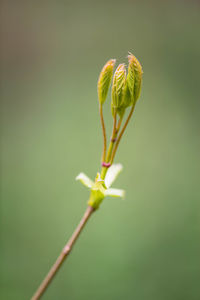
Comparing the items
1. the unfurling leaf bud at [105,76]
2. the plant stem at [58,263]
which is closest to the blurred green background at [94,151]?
the plant stem at [58,263]

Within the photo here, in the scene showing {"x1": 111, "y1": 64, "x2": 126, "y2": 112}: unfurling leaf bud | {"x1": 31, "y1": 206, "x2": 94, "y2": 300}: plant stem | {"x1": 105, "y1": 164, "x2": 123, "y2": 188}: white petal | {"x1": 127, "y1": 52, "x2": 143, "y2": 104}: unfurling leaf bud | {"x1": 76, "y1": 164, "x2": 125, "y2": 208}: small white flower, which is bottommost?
{"x1": 31, "y1": 206, "x2": 94, "y2": 300}: plant stem

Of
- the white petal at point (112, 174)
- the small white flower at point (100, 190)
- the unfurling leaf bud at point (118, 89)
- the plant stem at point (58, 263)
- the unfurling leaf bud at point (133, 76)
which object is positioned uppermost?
the unfurling leaf bud at point (133, 76)

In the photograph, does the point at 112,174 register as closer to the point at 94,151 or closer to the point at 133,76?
the point at 133,76

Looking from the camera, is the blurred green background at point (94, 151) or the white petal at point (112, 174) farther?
the blurred green background at point (94, 151)

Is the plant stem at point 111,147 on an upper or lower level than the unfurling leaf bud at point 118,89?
lower

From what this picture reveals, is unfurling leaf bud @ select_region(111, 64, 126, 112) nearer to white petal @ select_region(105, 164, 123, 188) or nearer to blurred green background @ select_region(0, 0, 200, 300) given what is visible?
white petal @ select_region(105, 164, 123, 188)

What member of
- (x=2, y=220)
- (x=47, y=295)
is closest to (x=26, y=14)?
(x=2, y=220)

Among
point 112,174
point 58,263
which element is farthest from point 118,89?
point 58,263

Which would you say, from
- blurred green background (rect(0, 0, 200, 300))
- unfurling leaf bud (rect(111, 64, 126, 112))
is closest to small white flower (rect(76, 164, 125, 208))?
unfurling leaf bud (rect(111, 64, 126, 112))

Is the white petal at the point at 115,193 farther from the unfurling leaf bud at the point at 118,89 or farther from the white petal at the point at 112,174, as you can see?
the unfurling leaf bud at the point at 118,89
